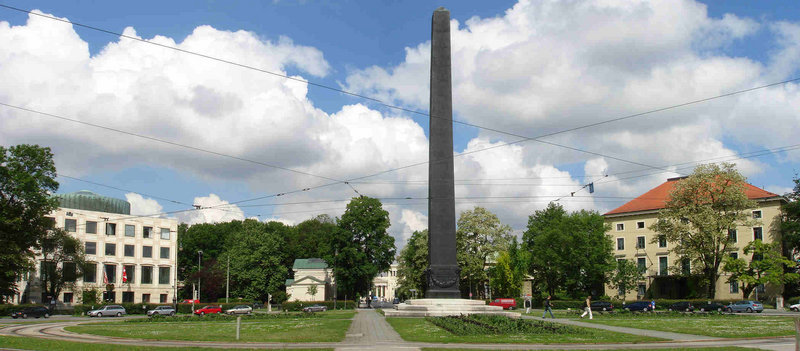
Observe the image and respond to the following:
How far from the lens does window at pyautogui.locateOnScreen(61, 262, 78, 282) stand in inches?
2559

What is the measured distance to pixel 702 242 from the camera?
5731 cm

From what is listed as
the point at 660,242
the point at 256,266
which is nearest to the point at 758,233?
the point at 660,242

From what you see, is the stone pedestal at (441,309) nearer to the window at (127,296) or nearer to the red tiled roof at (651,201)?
the red tiled roof at (651,201)

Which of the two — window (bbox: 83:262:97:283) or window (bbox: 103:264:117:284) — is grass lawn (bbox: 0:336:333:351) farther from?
window (bbox: 103:264:117:284)

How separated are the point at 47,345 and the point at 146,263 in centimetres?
6421

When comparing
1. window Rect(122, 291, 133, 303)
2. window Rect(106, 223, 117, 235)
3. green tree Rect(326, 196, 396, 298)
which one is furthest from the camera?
window Rect(122, 291, 133, 303)

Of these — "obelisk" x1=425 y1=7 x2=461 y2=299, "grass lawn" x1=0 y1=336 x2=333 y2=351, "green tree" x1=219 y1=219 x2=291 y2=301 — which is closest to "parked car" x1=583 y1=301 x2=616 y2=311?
"obelisk" x1=425 y1=7 x2=461 y2=299

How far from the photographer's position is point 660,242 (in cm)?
7181

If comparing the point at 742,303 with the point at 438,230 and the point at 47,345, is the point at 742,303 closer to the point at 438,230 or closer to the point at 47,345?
the point at 438,230

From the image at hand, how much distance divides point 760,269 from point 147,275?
67.8 metres

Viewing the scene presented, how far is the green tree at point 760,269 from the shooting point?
5728 cm

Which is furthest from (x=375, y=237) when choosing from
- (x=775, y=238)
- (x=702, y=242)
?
(x=775, y=238)

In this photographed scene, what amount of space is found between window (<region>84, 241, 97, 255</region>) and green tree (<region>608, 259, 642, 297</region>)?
2314 inches

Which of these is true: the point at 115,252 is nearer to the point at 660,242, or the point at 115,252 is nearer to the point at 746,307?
the point at 660,242
